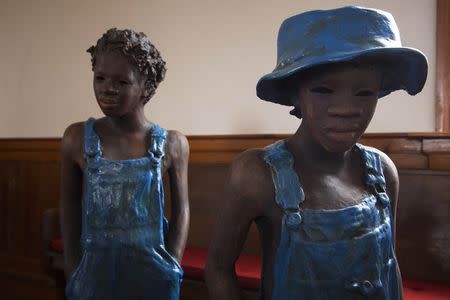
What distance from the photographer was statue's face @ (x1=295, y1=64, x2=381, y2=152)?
102 centimetres

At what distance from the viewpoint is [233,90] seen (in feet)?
10.2

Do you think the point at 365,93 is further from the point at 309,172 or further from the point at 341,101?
the point at 309,172

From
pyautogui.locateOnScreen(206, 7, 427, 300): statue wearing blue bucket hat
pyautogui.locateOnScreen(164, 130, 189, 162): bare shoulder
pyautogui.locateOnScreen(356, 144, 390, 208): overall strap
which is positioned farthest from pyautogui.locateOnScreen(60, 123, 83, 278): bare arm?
pyautogui.locateOnScreen(356, 144, 390, 208): overall strap

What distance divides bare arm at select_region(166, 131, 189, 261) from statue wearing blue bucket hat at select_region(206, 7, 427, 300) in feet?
1.90

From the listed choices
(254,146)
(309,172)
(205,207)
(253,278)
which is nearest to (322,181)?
(309,172)

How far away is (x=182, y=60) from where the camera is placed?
3324 mm

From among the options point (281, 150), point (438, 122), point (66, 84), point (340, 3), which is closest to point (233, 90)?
point (340, 3)

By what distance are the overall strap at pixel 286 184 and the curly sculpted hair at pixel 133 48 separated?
660 millimetres

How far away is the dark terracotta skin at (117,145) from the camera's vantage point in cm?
157

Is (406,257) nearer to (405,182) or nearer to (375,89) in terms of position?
(405,182)

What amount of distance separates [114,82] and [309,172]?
A: 0.75 meters

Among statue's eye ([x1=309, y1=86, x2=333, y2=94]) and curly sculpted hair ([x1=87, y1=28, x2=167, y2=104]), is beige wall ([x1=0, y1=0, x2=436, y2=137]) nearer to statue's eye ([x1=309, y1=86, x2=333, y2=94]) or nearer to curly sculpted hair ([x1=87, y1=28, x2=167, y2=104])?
curly sculpted hair ([x1=87, y1=28, x2=167, y2=104])

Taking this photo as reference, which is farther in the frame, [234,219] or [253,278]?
[253,278]

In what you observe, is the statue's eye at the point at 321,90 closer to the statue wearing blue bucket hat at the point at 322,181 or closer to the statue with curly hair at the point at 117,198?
the statue wearing blue bucket hat at the point at 322,181
